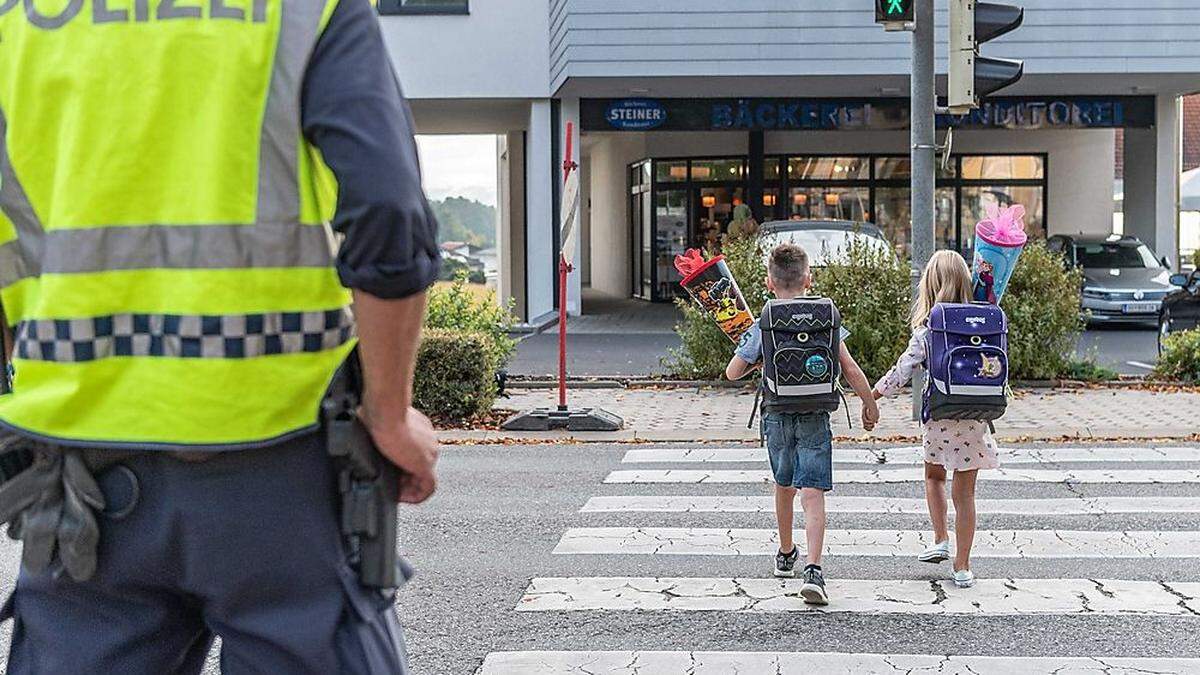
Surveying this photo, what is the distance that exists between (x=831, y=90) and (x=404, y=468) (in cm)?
2511

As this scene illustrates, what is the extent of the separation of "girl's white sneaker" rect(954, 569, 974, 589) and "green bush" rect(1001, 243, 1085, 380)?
28.3 ft

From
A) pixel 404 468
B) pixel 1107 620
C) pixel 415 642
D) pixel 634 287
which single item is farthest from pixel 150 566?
pixel 634 287

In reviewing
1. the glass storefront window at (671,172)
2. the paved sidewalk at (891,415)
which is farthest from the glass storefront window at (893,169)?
the paved sidewalk at (891,415)

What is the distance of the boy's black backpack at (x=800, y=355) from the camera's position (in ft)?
21.7

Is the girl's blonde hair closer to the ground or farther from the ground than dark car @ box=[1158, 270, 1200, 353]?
farther from the ground

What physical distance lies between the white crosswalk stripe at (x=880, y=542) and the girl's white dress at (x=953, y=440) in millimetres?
810

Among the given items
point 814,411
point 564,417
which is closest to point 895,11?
point 564,417

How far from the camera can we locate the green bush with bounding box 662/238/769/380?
15.2 meters

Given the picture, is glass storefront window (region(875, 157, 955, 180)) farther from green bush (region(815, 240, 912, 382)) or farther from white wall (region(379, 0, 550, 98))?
green bush (region(815, 240, 912, 382))

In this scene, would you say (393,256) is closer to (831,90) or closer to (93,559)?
(93,559)

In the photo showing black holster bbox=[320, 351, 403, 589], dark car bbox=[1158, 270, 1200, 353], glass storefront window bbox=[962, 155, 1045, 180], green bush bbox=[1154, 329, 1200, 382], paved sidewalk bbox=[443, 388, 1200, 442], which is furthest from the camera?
glass storefront window bbox=[962, 155, 1045, 180]

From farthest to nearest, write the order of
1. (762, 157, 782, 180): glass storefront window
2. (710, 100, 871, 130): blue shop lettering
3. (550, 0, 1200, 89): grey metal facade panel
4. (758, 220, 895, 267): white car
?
(762, 157, 782, 180): glass storefront window, (710, 100, 871, 130): blue shop lettering, (550, 0, 1200, 89): grey metal facade panel, (758, 220, 895, 267): white car

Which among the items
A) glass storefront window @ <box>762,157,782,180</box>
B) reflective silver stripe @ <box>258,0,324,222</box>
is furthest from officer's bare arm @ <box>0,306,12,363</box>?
glass storefront window @ <box>762,157,782,180</box>

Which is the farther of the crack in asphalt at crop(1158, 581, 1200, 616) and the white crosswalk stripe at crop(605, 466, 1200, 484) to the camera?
the white crosswalk stripe at crop(605, 466, 1200, 484)
